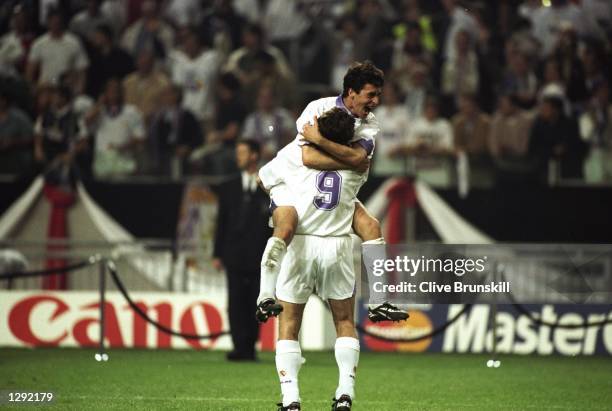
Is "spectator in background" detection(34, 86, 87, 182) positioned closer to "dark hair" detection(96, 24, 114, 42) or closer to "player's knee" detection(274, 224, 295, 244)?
"dark hair" detection(96, 24, 114, 42)

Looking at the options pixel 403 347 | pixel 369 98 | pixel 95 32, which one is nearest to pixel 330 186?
pixel 369 98

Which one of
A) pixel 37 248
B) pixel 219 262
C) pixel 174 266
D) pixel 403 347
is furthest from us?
pixel 37 248

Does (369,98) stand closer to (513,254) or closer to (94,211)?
(513,254)

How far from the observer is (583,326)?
14320 millimetres

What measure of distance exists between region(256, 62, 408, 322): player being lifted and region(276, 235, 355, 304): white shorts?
0.25 ft

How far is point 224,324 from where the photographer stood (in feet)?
51.6

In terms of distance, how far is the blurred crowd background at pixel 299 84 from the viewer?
1788 cm

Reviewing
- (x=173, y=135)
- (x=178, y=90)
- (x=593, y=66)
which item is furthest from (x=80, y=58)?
(x=593, y=66)

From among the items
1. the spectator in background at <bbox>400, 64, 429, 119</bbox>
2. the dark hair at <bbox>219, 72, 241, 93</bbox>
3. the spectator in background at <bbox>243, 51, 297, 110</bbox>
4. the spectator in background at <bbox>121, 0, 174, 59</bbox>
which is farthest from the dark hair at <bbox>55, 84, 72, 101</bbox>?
the spectator in background at <bbox>400, 64, 429, 119</bbox>

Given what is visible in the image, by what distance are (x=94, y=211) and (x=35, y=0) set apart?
3.96 m

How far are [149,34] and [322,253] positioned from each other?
490 inches

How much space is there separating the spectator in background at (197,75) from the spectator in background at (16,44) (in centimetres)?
251

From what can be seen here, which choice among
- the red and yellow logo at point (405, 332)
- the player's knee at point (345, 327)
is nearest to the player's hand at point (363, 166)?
the player's knee at point (345, 327)

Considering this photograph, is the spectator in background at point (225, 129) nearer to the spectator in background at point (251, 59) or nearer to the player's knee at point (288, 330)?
the spectator in background at point (251, 59)
